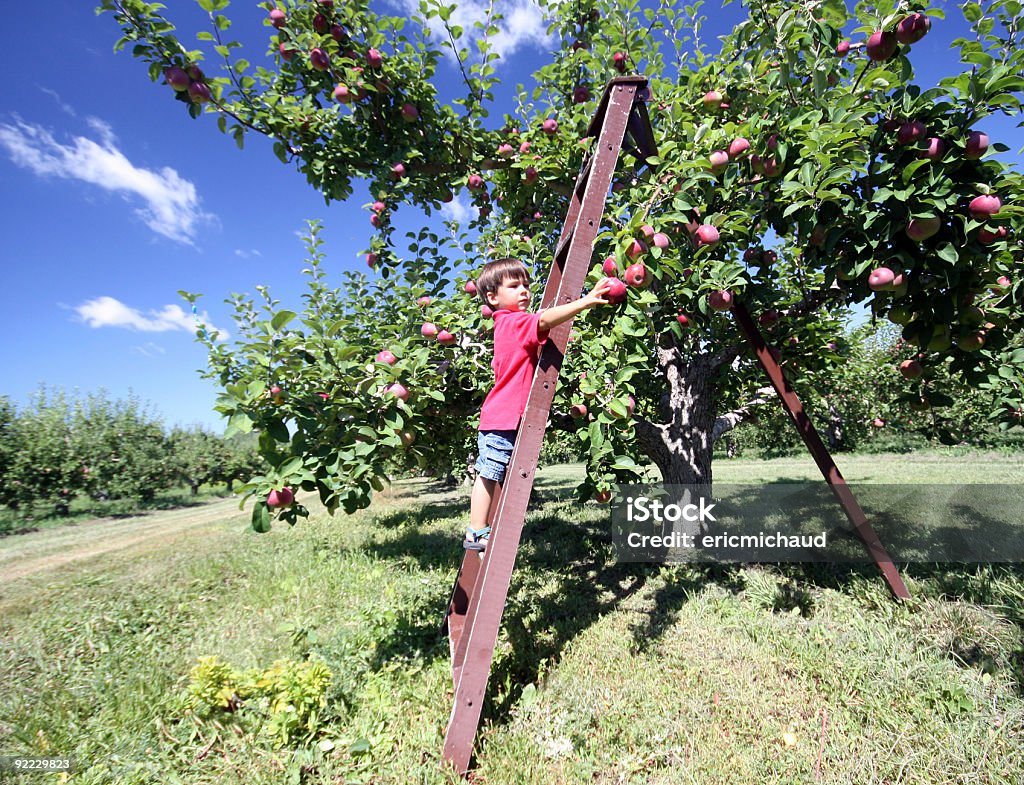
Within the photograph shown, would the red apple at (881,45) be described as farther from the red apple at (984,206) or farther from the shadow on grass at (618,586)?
the shadow on grass at (618,586)

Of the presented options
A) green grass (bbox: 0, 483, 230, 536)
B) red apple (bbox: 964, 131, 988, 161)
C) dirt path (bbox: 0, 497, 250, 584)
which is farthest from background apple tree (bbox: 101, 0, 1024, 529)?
green grass (bbox: 0, 483, 230, 536)

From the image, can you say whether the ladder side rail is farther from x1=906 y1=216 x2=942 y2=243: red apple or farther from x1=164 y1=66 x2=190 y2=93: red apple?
x1=164 y1=66 x2=190 y2=93: red apple

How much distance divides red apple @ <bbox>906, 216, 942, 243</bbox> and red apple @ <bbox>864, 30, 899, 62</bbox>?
0.83m

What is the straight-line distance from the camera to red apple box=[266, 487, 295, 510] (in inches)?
81.1

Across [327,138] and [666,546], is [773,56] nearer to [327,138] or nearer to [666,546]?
[327,138]

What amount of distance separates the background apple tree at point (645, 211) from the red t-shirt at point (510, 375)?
43cm

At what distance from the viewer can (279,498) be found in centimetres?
207

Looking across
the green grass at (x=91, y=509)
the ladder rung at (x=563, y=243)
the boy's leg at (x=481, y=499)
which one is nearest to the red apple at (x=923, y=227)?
the ladder rung at (x=563, y=243)

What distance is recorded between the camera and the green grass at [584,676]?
6.13 feet

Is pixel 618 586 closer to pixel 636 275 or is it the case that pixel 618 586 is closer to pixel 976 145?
pixel 636 275

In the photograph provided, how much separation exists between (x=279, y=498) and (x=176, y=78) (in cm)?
287

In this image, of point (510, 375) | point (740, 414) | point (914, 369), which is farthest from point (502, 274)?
point (740, 414)

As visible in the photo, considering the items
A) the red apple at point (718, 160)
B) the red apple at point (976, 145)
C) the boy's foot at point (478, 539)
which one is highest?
the red apple at point (718, 160)

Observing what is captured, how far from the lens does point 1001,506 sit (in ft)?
17.6
